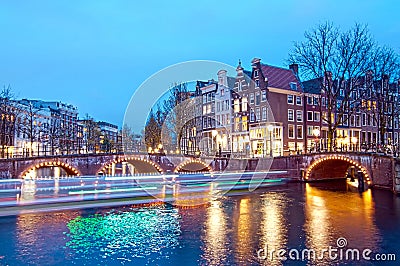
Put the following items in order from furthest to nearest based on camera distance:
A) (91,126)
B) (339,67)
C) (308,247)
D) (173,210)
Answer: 1. (91,126)
2. (339,67)
3. (173,210)
4. (308,247)

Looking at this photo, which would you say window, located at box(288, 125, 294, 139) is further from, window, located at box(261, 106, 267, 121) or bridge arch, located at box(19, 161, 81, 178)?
bridge arch, located at box(19, 161, 81, 178)

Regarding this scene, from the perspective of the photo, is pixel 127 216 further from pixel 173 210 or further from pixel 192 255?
pixel 192 255

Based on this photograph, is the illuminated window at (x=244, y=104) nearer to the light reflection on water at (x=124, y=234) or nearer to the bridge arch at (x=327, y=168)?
the bridge arch at (x=327, y=168)

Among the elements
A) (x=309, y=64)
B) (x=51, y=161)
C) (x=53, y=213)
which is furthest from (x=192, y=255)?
(x=309, y=64)

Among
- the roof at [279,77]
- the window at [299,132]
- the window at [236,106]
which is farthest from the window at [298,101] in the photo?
the window at [236,106]

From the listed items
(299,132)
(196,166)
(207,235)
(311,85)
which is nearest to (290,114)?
(299,132)

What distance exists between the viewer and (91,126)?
275 ft

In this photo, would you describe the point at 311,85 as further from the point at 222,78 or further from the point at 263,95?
the point at 222,78

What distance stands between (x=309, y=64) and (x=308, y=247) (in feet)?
99.6

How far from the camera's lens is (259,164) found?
43.3m

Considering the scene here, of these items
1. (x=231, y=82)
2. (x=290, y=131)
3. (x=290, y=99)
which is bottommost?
(x=290, y=131)

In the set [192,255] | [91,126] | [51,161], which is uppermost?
[91,126]

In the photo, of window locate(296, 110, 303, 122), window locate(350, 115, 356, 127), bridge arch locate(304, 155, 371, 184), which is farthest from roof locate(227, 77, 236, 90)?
bridge arch locate(304, 155, 371, 184)

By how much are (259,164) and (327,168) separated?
7.56 metres
